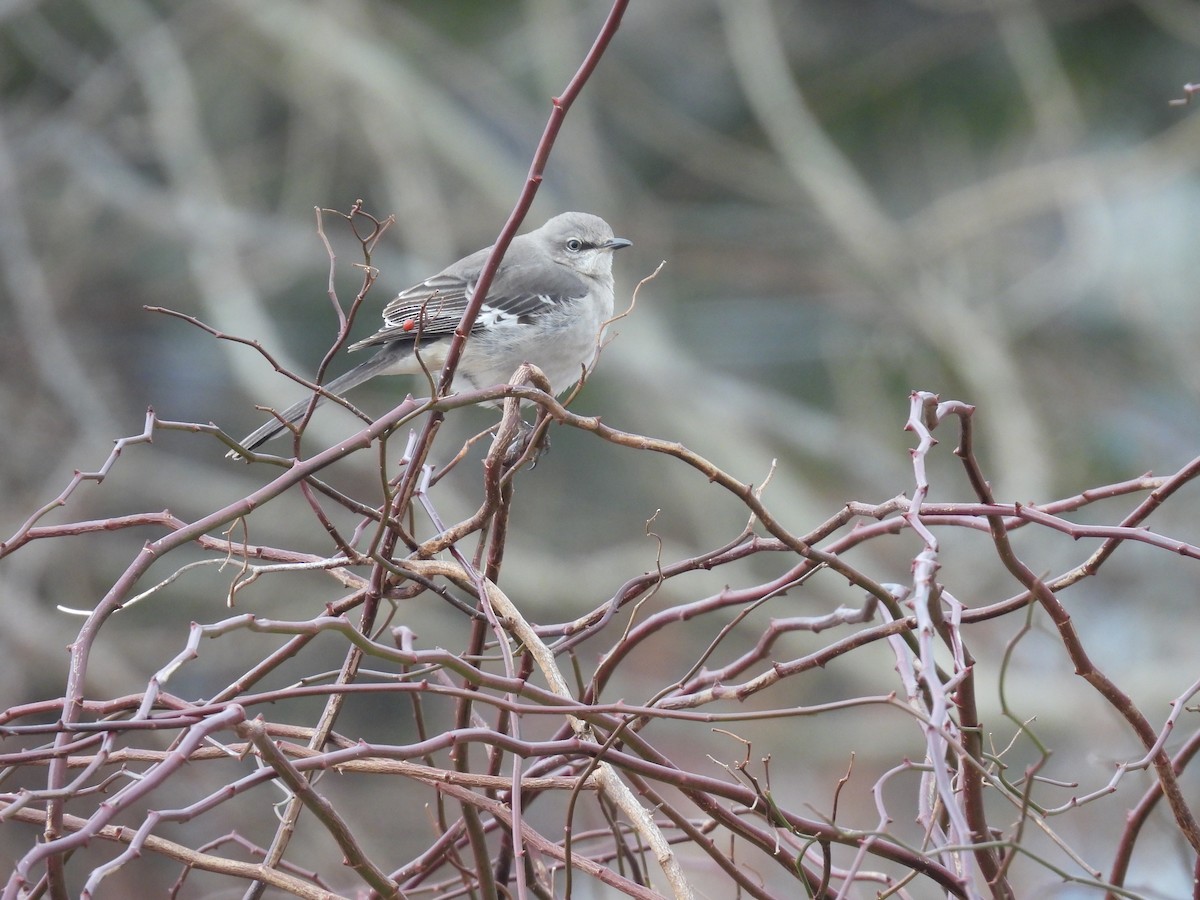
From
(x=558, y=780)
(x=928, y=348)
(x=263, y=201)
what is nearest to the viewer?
(x=558, y=780)

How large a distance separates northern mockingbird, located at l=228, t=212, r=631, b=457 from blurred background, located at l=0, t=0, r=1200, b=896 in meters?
2.97

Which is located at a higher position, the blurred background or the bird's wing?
the blurred background

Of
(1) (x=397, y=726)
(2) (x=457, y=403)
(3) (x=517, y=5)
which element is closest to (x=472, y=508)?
(1) (x=397, y=726)

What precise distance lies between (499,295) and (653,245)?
18.0ft

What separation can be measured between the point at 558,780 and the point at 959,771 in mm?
515

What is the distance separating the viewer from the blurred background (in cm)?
807

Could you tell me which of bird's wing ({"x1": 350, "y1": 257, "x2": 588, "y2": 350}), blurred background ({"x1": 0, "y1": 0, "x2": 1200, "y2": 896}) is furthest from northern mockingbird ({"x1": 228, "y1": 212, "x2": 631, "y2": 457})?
blurred background ({"x1": 0, "y1": 0, "x2": 1200, "y2": 896})

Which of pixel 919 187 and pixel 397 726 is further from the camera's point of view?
pixel 919 187

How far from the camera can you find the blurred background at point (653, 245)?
318 inches

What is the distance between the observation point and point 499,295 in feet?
14.4

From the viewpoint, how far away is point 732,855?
158cm

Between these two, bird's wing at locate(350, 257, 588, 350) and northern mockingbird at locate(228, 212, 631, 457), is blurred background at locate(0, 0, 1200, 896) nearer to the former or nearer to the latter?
northern mockingbird at locate(228, 212, 631, 457)

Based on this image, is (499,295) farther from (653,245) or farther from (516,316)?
(653,245)

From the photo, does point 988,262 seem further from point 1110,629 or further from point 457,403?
point 457,403
